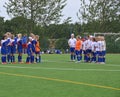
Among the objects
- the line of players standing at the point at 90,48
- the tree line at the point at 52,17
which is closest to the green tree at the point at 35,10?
the tree line at the point at 52,17

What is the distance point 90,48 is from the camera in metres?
27.8

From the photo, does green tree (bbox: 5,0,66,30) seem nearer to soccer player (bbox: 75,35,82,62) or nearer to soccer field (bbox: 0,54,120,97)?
soccer player (bbox: 75,35,82,62)

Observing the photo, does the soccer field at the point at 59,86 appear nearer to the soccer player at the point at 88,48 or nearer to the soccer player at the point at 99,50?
the soccer player at the point at 99,50

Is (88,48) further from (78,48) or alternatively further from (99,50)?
(99,50)

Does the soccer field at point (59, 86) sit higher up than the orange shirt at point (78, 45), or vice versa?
the orange shirt at point (78, 45)

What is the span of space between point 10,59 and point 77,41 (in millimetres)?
5069

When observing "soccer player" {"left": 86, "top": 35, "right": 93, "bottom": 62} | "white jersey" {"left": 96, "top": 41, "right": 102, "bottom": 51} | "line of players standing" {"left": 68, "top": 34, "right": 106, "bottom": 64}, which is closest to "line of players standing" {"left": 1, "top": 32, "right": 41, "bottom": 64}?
Result: "line of players standing" {"left": 68, "top": 34, "right": 106, "bottom": 64}

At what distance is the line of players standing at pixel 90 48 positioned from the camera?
87.5 ft

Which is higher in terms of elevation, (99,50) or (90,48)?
(90,48)

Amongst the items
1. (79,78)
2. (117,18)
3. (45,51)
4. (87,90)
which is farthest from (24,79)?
(117,18)

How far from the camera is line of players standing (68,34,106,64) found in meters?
26.7

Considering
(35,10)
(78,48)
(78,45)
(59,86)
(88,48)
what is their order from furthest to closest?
(35,10), (78,48), (78,45), (88,48), (59,86)

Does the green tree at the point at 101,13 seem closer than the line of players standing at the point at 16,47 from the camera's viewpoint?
No

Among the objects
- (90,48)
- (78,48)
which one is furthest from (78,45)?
(90,48)
